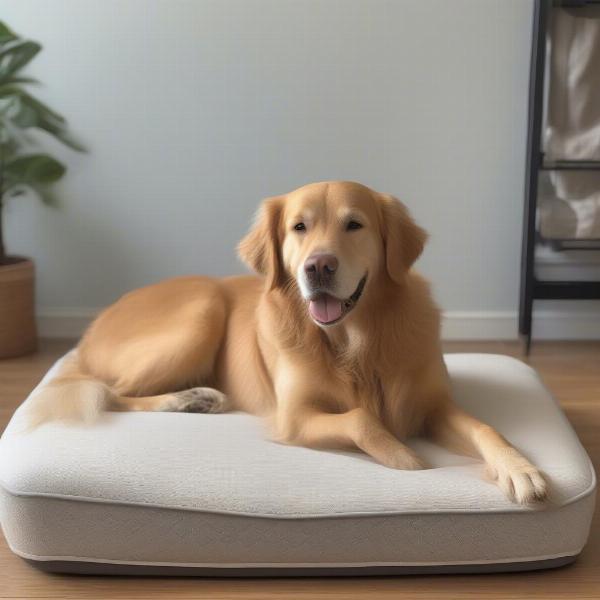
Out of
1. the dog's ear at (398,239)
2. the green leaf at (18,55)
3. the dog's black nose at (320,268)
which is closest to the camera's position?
the dog's black nose at (320,268)

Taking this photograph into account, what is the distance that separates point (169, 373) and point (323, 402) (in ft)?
1.72

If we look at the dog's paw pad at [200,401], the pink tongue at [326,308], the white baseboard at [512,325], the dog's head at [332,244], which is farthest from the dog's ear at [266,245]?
the white baseboard at [512,325]

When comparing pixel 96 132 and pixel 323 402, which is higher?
pixel 96 132

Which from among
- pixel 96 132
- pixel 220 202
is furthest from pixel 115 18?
pixel 220 202

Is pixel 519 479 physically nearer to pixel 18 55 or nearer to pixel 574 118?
pixel 574 118

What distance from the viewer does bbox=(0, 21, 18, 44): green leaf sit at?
11.6 feet

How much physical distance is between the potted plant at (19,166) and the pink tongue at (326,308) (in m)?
2.01

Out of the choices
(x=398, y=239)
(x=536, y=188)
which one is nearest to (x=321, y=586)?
(x=398, y=239)

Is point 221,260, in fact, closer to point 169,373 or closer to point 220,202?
point 220,202

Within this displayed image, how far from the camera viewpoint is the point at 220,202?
3.92 m

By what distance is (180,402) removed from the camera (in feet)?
7.88

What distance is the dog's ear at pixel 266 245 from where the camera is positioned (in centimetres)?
221

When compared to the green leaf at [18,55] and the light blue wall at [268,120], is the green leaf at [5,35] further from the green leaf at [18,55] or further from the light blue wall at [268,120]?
the light blue wall at [268,120]

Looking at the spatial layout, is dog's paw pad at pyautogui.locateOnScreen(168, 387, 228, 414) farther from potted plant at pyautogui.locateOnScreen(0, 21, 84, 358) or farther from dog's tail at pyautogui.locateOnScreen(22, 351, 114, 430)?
potted plant at pyautogui.locateOnScreen(0, 21, 84, 358)
